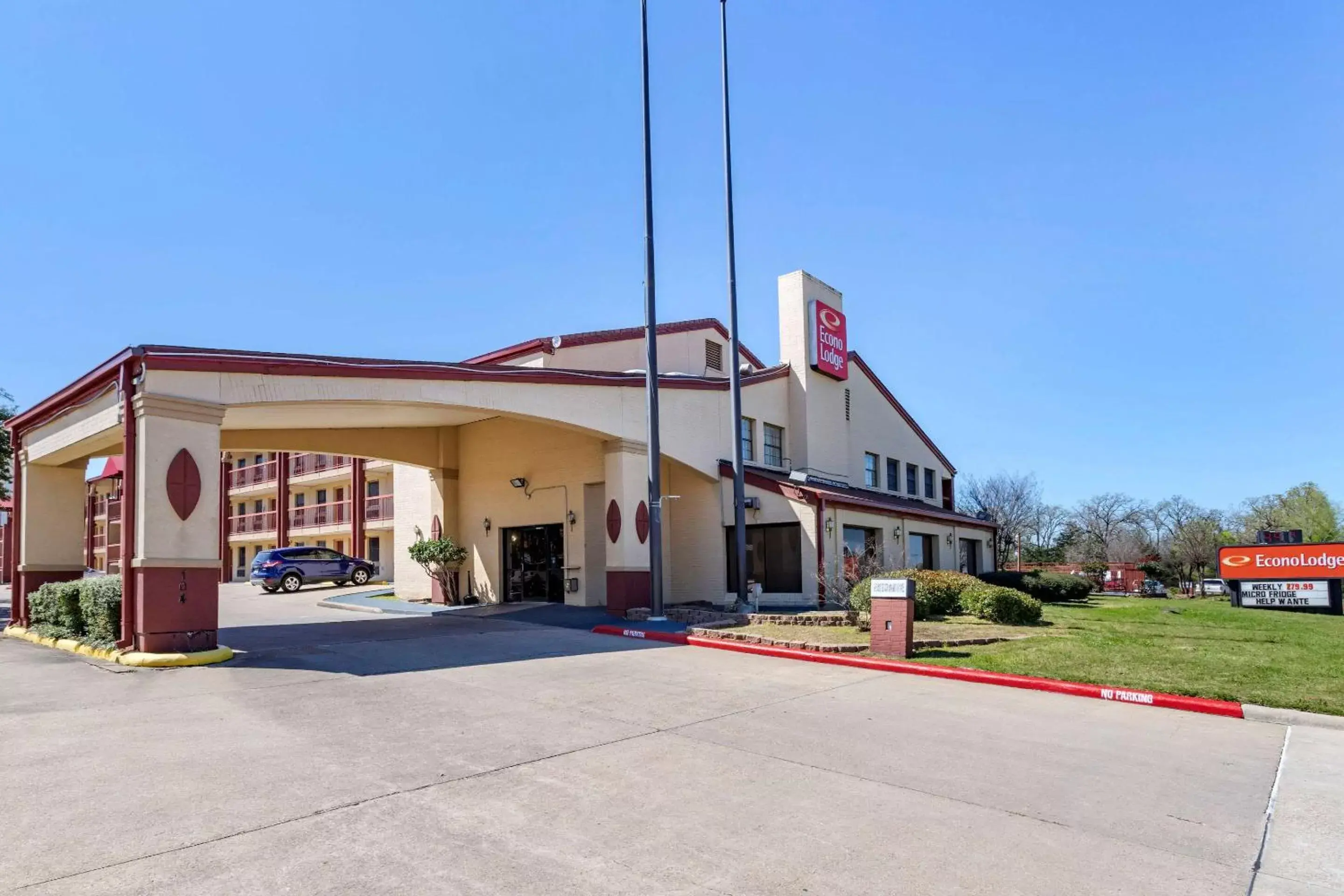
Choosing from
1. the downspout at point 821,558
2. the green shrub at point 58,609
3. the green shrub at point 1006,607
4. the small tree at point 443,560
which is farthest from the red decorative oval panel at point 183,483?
the green shrub at point 1006,607

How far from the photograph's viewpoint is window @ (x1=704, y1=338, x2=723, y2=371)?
87.7ft

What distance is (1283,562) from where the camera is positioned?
22.8 metres

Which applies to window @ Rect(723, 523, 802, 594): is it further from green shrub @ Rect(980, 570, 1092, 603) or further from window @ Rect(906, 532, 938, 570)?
green shrub @ Rect(980, 570, 1092, 603)

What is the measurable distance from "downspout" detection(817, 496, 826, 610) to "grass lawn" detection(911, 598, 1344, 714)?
190 inches

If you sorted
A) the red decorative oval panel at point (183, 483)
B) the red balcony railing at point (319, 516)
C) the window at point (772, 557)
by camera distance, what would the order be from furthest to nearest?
the red balcony railing at point (319, 516) < the window at point (772, 557) < the red decorative oval panel at point (183, 483)

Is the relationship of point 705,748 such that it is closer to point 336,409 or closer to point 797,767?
point 797,767

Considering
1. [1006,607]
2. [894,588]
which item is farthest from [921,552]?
[894,588]

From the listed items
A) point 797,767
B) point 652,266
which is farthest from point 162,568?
point 652,266

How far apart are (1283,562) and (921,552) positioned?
935cm

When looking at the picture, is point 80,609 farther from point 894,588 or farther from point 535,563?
point 894,588

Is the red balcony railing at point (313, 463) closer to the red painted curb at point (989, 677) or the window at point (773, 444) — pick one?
the window at point (773, 444)

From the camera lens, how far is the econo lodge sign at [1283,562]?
72.0ft

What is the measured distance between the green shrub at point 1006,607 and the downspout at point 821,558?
3.70 m

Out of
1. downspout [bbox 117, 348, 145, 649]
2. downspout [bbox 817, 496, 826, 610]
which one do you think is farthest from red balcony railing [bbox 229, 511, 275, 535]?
downspout [bbox 117, 348, 145, 649]
